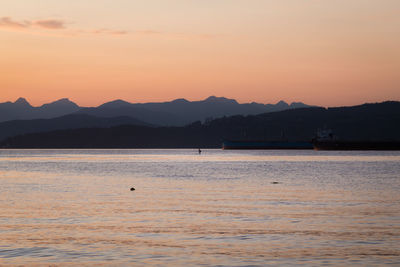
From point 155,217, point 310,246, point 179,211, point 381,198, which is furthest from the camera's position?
point 381,198

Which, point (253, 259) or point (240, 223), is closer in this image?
point (253, 259)

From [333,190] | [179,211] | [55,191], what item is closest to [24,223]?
[179,211]

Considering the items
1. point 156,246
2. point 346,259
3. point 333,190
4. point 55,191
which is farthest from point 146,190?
point 346,259

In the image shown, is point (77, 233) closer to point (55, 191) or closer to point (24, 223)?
point (24, 223)

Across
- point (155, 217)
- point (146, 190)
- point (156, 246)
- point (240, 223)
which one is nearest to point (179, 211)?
point (155, 217)

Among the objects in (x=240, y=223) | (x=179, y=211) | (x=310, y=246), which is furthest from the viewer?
(x=179, y=211)

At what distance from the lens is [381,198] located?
167 ft

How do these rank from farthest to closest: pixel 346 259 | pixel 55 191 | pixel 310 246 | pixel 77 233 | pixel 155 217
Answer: pixel 55 191
pixel 155 217
pixel 77 233
pixel 310 246
pixel 346 259

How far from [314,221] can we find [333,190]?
2623 centimetres

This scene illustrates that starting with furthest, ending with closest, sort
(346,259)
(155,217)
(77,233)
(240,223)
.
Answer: (155,217), (240,223), (77,233), (346,259)

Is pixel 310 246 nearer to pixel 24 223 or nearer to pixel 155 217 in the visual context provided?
pixel 155 217

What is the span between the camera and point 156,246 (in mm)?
27578

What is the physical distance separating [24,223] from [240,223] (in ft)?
38.9

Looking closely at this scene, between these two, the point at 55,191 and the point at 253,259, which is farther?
the point at 55,191
